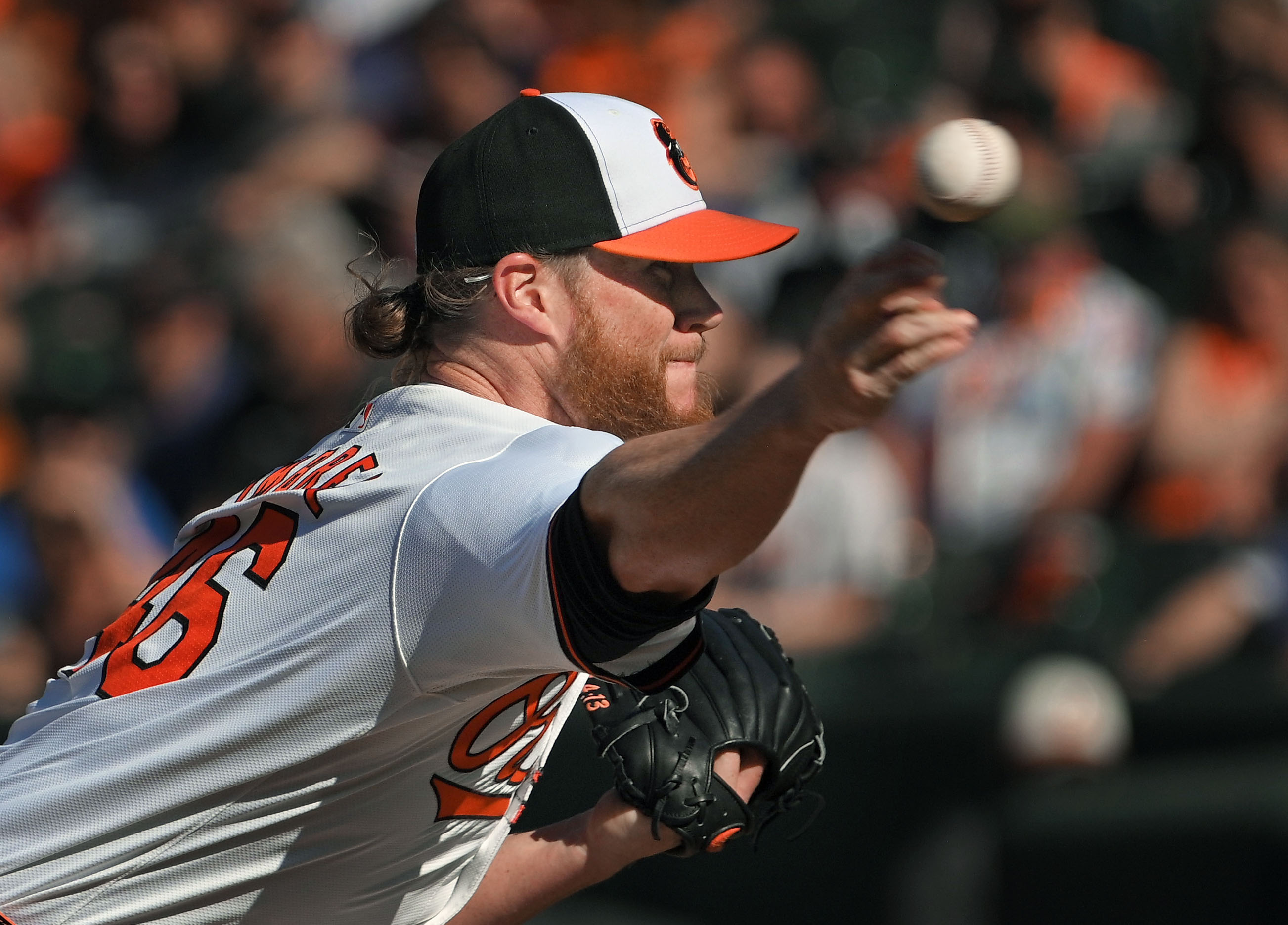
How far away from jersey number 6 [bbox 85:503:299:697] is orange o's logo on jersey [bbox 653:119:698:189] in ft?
2.92

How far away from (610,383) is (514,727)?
58 centimetres

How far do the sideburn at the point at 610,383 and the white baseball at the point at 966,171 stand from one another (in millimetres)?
799

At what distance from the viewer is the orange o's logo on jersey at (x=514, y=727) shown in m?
2.46

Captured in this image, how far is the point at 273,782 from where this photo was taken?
7.78ft

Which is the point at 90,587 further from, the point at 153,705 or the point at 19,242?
the point at 153,705

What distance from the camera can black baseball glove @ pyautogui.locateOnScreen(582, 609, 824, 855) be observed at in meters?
2.62

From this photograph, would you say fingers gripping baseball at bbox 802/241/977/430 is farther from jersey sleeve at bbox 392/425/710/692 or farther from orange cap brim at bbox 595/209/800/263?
orange cap brim at bbox 595/209/800/263

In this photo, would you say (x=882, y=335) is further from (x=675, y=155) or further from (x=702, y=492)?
(x=675, y=155)

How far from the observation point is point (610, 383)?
8.40ft

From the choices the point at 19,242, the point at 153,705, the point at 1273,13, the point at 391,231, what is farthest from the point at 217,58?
the point at 153,705

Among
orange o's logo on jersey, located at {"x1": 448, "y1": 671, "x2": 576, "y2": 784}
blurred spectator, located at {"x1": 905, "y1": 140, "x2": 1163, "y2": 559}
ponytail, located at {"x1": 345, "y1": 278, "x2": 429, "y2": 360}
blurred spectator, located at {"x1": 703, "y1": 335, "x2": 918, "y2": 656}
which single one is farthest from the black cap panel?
blurred spectator, located at {"x1": 905, "y1": 140, "x2": 1163, "y2": 559}

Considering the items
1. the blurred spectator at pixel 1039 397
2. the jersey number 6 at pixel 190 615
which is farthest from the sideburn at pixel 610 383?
the blurred spectator at pixel 1039 397

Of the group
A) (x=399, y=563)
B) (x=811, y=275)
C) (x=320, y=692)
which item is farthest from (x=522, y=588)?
(x=811, y=275)

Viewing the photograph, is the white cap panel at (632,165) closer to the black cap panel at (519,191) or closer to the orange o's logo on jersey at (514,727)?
the black cap panel at (519,191)
